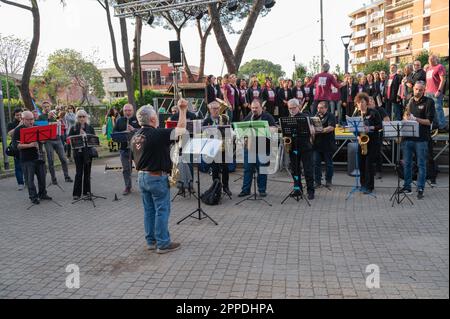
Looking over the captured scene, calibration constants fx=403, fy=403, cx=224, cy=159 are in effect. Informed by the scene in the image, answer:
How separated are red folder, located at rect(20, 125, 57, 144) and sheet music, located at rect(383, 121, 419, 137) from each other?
6.82 m

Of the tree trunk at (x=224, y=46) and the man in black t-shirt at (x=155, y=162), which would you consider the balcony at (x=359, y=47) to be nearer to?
the tree trunk at (x=224, y=46)

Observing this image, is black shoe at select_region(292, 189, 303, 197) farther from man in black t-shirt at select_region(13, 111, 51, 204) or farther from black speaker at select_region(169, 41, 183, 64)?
black speaker at select_region(169, 41, 183, 64)

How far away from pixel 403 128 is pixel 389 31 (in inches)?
3242

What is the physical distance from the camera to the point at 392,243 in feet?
18.0

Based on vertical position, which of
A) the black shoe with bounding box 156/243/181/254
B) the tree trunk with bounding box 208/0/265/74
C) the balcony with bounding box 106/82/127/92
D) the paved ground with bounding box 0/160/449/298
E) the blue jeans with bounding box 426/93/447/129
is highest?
the balcony with bounding box 106/82/127/92

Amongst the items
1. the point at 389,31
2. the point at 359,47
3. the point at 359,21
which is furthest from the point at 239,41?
the point at 359,21

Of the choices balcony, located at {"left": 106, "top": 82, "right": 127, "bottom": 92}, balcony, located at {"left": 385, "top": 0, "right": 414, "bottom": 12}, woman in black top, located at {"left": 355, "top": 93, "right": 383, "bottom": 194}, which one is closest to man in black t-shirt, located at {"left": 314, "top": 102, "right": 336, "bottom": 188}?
woman in black top, located at {"left": 355, "top": 93, "right": 383, "bottom": 194}

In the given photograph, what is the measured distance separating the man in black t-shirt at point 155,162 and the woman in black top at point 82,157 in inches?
158

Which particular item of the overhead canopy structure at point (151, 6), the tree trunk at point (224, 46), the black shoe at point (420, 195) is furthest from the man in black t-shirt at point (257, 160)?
the tree trunk at point (224, 46)

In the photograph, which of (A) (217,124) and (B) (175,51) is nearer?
(A) (217,124)

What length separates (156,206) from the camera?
5.25m

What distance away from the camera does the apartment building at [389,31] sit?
220ft

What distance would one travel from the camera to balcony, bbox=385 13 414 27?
236ft

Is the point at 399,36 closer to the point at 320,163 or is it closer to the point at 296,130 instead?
the point at 320,163
